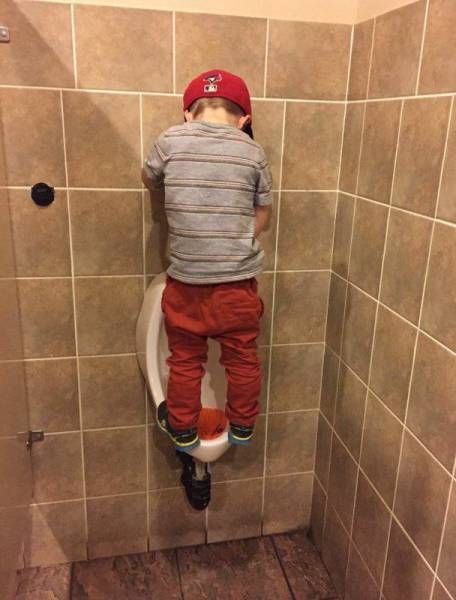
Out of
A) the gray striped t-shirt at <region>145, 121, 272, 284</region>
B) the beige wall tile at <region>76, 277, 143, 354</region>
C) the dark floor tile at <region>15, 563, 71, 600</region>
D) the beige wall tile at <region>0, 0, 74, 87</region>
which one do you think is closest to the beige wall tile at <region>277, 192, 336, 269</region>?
the gray striped t-shirt at <region>145, 121, 272, 284</region>

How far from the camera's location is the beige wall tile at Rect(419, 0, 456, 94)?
3.36 ft

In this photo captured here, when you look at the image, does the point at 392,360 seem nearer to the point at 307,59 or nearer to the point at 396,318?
the point at 396,318

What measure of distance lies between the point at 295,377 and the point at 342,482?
13.1 inches

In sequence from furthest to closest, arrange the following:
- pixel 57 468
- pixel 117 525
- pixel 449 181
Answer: pixel 117 525 → pixel 57 468 → pixel 449 181

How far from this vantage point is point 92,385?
1.54 metres

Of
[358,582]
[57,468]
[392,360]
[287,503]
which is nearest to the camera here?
[392,360]

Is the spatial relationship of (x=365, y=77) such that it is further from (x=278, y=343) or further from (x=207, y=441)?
(x=207, y=441)

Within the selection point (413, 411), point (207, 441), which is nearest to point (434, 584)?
point (413, 411)

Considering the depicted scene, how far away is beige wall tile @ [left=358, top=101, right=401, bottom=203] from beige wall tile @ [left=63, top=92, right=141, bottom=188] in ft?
1.90

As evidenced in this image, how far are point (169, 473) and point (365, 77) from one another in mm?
1262

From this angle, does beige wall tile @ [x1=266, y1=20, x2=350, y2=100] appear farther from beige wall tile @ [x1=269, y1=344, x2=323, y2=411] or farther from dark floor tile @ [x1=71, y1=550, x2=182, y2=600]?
dark floor tile @ [x1=71, y1=550, x2=182, y2=600]

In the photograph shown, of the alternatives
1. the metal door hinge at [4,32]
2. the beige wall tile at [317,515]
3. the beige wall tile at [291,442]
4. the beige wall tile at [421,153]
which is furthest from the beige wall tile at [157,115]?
the beige wall tile at [317,515]

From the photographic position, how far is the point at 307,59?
4.59 ft

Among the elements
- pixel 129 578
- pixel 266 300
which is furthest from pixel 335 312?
pixel 129 578
